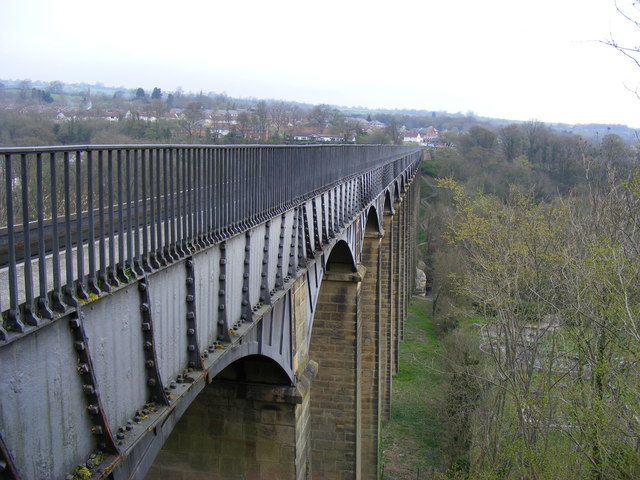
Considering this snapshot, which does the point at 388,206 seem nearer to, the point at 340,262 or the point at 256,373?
the point at 340,262

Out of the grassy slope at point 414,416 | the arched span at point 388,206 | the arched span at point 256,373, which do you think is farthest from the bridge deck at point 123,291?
the grassy slope at point 414,416

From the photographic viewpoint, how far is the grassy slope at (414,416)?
24.3m

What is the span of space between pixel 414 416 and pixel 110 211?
26905 millimetres

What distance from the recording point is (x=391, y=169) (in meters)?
24.7

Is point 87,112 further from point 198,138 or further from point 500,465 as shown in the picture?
point 500,465

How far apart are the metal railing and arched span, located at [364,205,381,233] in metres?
10.7

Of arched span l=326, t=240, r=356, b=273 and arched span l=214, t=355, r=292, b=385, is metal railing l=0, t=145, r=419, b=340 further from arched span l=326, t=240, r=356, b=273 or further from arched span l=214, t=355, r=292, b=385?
arched span l=326, t=240, r=356, b=273

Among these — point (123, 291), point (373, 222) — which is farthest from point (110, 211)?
point (373, 222)

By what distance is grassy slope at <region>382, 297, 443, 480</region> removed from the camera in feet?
79.7

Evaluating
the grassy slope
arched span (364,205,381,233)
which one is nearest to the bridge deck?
arched span (364,205,381,233)

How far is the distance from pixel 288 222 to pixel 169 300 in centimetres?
354

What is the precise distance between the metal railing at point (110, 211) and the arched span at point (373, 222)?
10674 mm

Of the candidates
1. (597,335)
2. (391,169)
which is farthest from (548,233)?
(391,169)

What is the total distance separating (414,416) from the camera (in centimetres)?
2898
